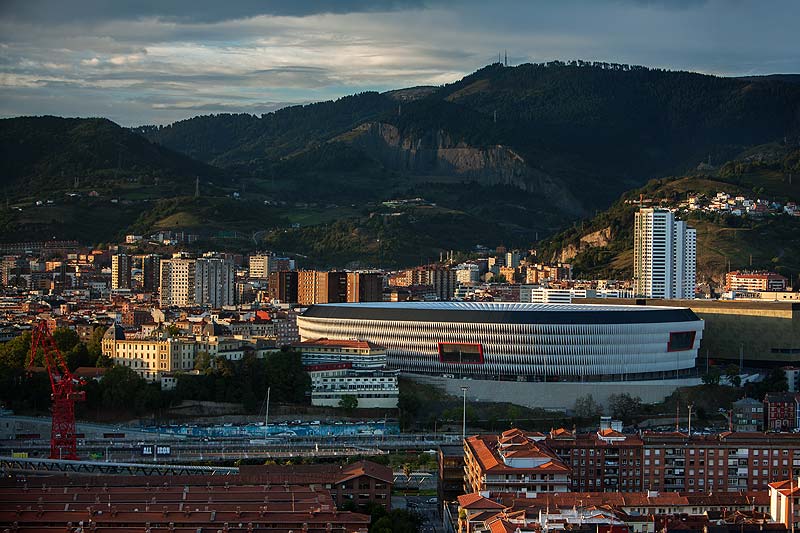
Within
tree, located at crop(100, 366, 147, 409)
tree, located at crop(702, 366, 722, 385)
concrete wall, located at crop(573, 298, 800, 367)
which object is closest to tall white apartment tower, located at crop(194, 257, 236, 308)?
concrete wall, located at crop(573, 298, 800, 367)

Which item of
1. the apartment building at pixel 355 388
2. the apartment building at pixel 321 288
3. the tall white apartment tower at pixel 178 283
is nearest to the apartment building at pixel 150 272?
the tall white apartment tower at pixel 178 283

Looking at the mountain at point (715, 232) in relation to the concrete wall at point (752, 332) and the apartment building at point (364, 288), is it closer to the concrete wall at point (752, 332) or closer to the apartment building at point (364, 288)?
the apartment building at point (364, 288)

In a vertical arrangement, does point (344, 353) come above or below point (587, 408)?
above

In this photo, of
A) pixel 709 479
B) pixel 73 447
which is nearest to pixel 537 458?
pixel 709 479

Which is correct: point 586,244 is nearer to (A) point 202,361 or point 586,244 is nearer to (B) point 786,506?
(A) point 202,361

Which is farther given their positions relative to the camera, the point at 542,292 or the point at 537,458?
the point at 542,292

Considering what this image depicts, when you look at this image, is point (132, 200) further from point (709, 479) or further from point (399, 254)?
point (709, 479)

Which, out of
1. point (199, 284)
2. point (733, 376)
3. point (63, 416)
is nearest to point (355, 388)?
point (63, 416)
